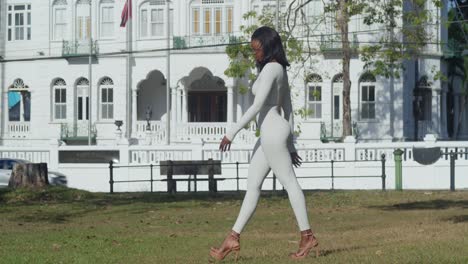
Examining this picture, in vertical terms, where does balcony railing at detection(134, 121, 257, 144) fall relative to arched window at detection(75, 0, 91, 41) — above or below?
below

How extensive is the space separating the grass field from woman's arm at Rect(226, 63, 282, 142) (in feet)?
4.47

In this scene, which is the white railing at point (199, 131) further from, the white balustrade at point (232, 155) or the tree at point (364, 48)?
the white balustrade at point (232, 155)

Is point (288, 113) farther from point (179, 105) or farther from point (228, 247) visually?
point (179, 105)

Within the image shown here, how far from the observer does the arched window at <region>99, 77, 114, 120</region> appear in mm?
53750

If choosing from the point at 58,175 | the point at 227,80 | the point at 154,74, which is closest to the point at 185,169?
the point at 58,175

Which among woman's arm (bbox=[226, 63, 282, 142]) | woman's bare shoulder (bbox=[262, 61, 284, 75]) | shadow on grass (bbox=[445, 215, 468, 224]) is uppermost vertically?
woman's bare shoulder (bbox=[262, 61, 284, 75])

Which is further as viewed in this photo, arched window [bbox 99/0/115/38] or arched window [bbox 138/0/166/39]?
arched window [bbox 99/0/115/38]

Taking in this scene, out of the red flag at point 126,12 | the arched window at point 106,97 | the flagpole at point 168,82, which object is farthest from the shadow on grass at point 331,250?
the arched window at point 106,97

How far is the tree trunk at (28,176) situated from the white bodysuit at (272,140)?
639 inches

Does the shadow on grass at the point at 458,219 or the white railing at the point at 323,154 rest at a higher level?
the white railing at the point at 323,154

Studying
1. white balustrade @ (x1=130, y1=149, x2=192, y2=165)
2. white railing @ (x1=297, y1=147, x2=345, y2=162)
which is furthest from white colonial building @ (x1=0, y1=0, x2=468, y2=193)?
white railing @ (x1=297, y1=147, x2=345, y2=162)

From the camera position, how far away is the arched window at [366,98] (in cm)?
5069

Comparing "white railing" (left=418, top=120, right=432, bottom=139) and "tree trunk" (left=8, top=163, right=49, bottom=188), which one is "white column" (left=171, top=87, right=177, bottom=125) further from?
"tree trunk" (left=8, top=163, right=49, bottom=188)

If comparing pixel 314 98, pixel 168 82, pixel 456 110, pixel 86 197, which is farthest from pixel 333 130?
pixel 86 197
